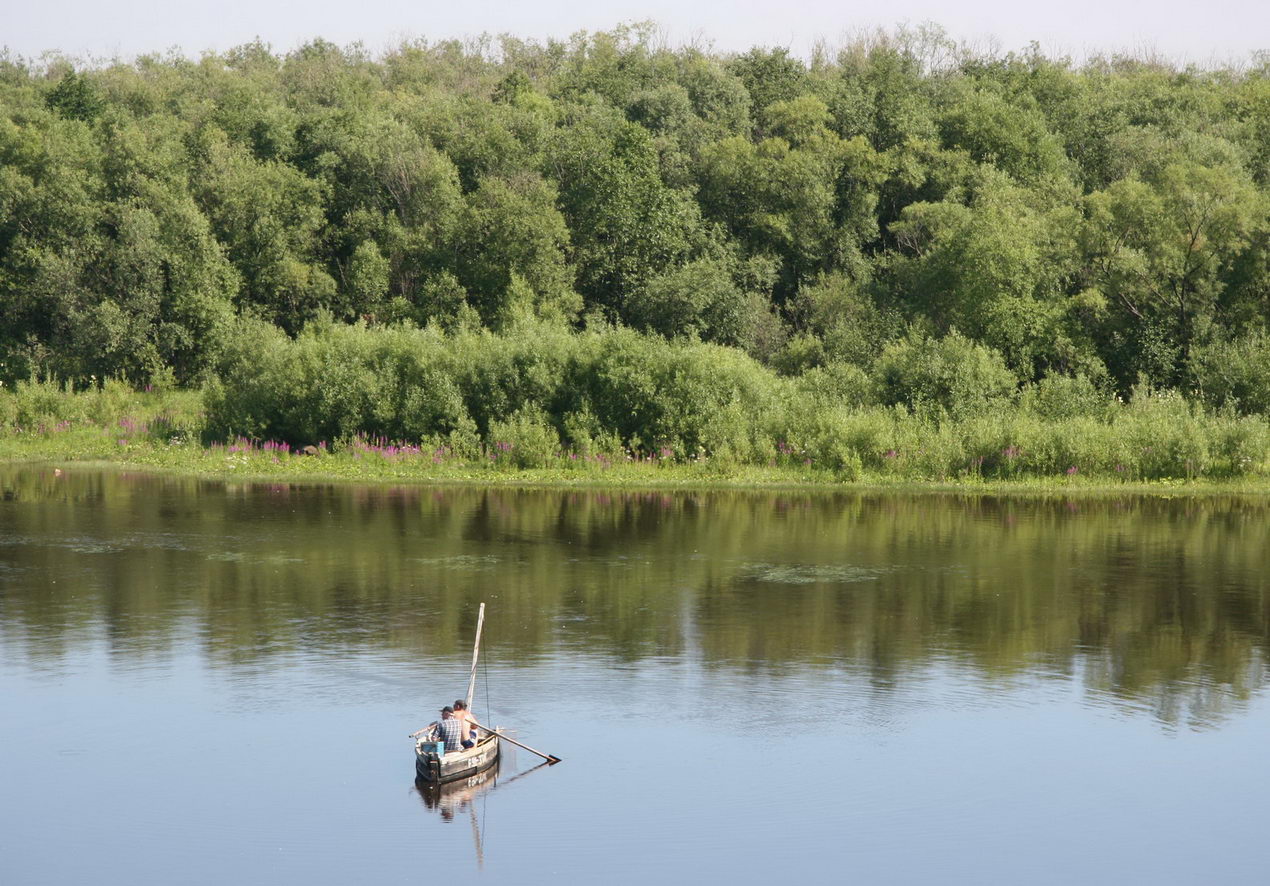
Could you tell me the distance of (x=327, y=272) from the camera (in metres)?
79.7

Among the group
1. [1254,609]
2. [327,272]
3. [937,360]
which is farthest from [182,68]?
[1254,609]

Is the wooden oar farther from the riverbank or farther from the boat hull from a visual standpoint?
the riverbank

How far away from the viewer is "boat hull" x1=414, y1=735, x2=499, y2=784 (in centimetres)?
1927

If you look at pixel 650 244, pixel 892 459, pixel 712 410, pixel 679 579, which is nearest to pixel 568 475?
pixel 712 410

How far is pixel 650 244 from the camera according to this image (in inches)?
3061

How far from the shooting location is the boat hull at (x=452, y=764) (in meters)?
19.3

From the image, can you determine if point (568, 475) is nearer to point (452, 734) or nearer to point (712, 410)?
point (712, 410)

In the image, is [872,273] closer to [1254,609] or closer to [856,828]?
[1254,609]

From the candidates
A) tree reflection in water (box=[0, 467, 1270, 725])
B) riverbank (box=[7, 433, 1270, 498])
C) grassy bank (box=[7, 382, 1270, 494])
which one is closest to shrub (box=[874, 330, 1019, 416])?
grassy bank (box=[7, 382, 1270, 494])

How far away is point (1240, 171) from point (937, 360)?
1008 inches

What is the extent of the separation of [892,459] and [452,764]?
34551mm

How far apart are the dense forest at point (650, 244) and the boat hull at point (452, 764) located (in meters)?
34.1

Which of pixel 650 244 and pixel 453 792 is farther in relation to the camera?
pixel 650 244

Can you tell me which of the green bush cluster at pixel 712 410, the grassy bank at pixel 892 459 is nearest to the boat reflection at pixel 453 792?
the grassy bank at pixel 892 459
